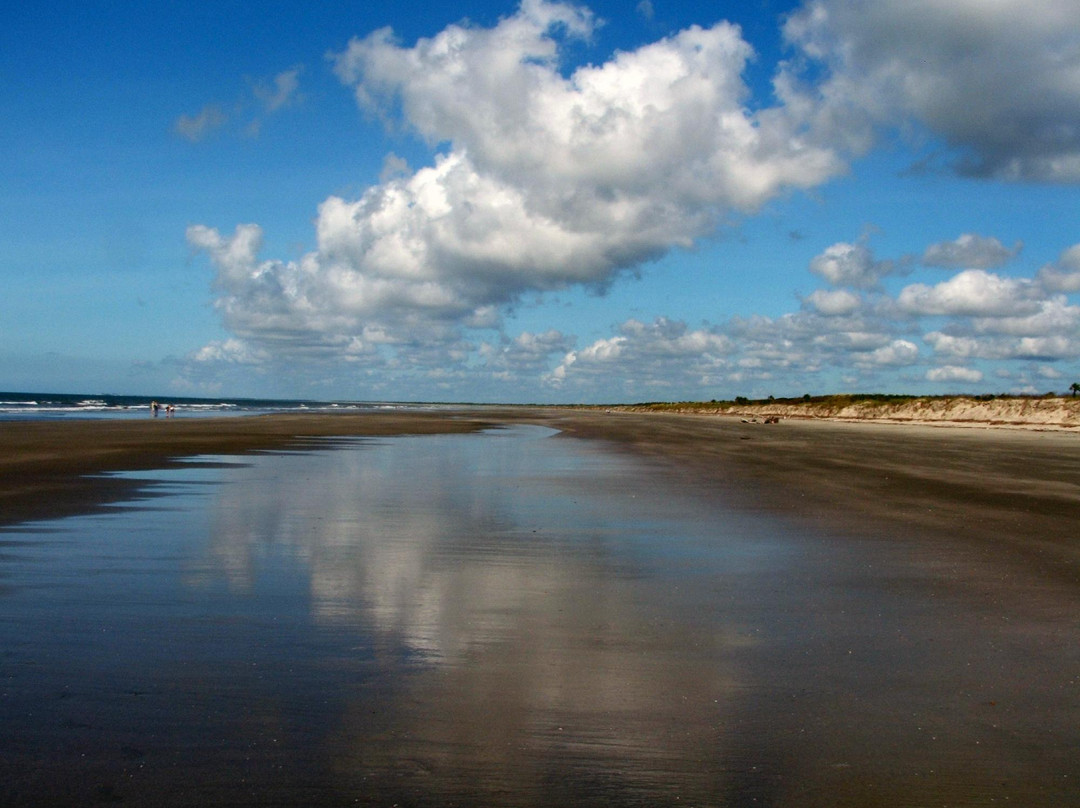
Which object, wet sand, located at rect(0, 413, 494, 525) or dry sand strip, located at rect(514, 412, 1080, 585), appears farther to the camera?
wet sand, located at rect(0, 413, 494, 525)

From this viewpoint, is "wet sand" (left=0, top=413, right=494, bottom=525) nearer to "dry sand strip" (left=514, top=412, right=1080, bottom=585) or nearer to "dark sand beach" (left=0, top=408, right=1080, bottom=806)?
"dark sand beach" (left=0, top=408, right=1080, bottom=806)

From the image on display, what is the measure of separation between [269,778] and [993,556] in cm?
1020

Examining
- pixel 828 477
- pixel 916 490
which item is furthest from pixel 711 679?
pixel 828 477

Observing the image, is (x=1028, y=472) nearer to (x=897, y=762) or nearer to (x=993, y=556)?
(x=993, y=556)

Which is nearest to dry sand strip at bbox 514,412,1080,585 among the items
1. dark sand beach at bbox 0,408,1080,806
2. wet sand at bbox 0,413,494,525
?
dark sand beach at bbox 0,408,1080,806

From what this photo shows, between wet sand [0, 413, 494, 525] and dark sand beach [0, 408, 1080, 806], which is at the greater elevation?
wet sand [0, 413, 494, 525]

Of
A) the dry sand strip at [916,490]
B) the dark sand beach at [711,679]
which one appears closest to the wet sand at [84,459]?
the dark sand beach at [711,679]

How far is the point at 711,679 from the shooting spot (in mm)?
5980

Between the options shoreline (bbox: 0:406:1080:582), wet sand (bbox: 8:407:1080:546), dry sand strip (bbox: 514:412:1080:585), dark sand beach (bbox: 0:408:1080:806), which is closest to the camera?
dark sand beach (bbox: 0:408:1080:806)

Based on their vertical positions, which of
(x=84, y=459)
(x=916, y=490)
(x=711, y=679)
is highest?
(x=84, y=459)

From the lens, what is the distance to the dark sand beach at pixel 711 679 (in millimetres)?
4371

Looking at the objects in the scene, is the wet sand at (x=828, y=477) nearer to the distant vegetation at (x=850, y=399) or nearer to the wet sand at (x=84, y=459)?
the wet sand at (x=84, y=459)

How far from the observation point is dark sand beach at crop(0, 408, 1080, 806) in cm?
437

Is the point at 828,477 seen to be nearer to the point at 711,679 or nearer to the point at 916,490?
the point at 916,490
